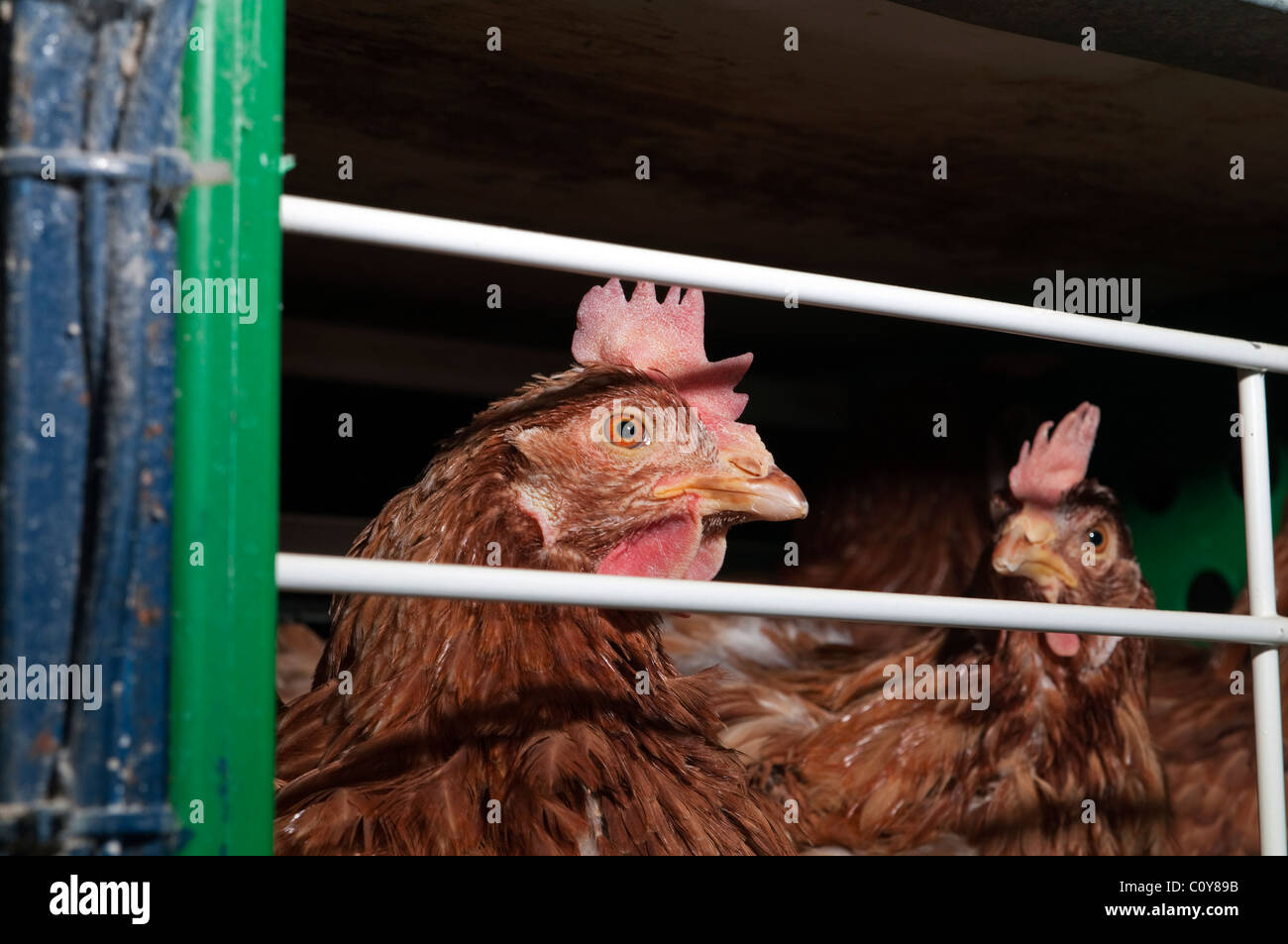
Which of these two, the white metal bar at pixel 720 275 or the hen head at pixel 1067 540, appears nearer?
the white metal bar at pixel 720 275

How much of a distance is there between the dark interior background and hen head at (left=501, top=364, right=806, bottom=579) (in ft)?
2.31

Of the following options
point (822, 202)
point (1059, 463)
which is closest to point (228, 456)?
point (822, 202)

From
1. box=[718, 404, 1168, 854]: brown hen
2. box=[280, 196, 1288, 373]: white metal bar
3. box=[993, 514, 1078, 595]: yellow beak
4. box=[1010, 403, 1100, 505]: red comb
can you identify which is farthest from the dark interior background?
box=[993, 514, 1078, 595]: yellow beak

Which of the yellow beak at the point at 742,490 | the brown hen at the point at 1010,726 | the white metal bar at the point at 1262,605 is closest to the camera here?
the white metal bar at the point at 1262,605

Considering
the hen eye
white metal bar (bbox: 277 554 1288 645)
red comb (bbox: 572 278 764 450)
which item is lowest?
white metal bar (bbox: 277 554 1288 645)

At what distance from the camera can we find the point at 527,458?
2.00 metres

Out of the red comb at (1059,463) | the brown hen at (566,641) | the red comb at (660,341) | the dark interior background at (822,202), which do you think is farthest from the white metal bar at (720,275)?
the red comb at (1059,463)

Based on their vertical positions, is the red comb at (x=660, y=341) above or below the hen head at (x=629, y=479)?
above

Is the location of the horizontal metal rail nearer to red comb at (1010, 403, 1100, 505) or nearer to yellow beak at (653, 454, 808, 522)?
yellow beak at (653, 454, 808, 522)

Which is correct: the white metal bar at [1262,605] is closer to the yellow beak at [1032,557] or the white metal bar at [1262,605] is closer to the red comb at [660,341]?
the red comb at [660,341]

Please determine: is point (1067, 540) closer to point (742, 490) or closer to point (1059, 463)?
point (1059, 463)

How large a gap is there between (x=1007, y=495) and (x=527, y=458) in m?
2.02

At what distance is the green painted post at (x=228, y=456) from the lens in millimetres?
1001

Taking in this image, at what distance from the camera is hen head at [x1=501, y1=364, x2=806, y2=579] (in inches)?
77.9
